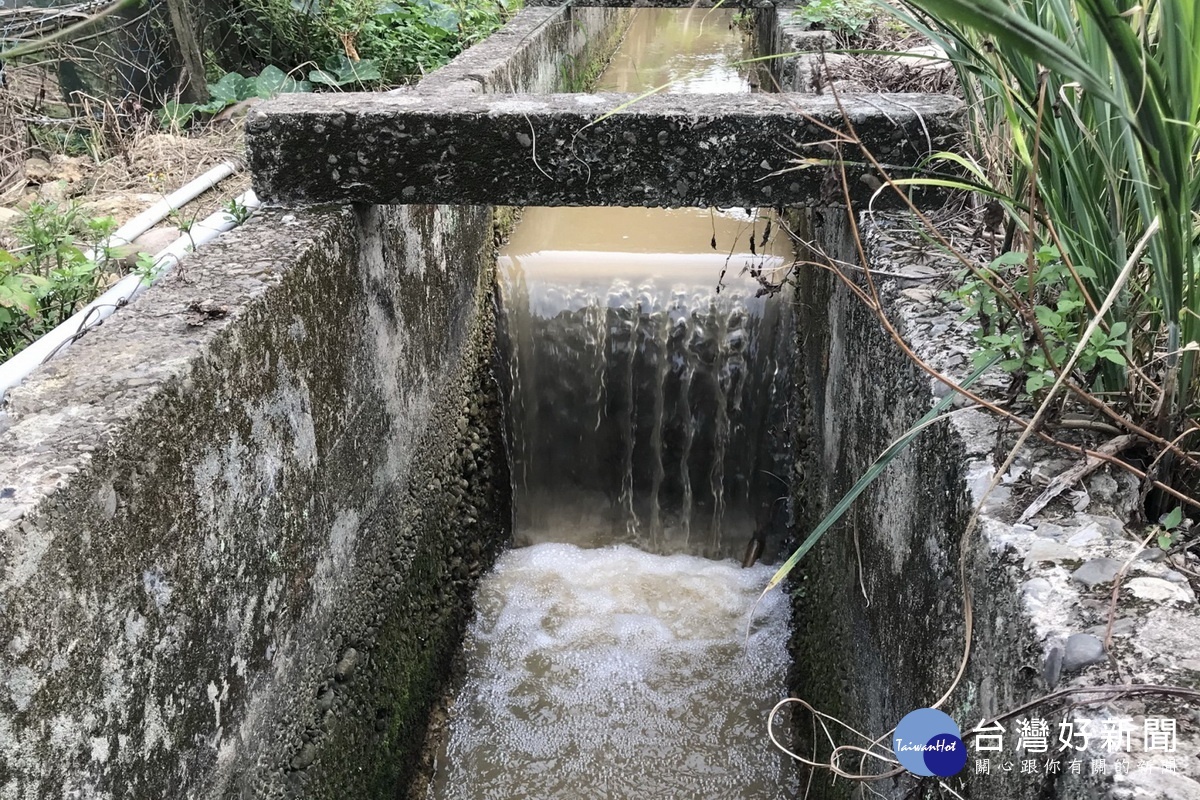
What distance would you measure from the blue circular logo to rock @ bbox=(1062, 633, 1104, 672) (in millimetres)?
167

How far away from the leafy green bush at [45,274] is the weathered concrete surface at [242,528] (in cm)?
36

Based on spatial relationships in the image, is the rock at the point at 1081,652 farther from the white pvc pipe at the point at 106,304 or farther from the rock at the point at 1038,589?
the white pvc pipe at the point at 106,304

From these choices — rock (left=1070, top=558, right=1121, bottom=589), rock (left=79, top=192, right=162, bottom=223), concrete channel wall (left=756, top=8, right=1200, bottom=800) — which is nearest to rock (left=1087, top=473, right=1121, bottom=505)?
concrete channel wall (left=756, top=8, right=1200, bottom=800)

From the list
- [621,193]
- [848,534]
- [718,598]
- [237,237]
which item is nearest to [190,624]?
[237,237]

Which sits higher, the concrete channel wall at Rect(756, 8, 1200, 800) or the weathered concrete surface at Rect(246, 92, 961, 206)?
the weathered concrete surface at Rect(246, 92, 961, 206)

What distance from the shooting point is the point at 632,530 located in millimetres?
4293

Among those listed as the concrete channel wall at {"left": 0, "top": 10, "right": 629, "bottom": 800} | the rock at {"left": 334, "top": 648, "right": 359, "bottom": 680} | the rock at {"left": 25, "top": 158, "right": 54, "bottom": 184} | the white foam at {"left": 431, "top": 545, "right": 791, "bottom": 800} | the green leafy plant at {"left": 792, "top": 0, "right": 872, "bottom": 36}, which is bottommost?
the white foam at {"left": 431, "top": 545, "right": 791, "bottom": 800}

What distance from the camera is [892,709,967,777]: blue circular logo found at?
111 centimetres

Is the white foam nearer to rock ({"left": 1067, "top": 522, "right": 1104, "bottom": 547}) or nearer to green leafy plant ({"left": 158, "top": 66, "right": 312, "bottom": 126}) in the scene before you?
rock ({"left": 1067, "top": 522, "right": 1104, "bottom": 547})

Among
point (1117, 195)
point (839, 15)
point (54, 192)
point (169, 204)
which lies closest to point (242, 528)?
point (169, 204)

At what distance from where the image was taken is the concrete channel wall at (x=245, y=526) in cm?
139

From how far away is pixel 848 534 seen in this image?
2621 millimetres

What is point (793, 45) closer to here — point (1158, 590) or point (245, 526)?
point (245, 526)

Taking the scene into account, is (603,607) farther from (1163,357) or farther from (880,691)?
(1163,357)
